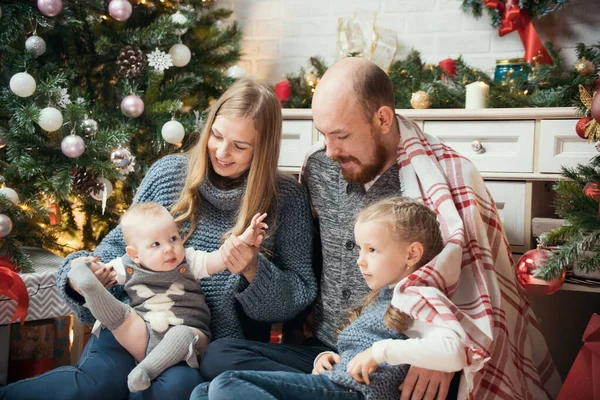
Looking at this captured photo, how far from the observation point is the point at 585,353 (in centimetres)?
175

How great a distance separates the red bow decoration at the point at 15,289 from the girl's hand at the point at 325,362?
0.86 meters

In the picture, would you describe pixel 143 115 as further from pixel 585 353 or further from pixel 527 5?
pixel 585 353

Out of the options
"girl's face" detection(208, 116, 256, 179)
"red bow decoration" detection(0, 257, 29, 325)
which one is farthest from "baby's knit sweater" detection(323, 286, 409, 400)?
"red bow decoration" detection(0, 257, 29, 325)

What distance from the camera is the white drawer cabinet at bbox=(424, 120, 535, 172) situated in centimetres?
211

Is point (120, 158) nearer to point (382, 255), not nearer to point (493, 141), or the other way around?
point (382, 255)

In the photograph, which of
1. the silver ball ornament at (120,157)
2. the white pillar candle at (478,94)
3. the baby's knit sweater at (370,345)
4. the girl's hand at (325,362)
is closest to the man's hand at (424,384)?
the baby's knit sweater at (370,345)

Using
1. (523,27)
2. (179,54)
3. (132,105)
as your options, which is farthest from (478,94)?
(132,105)

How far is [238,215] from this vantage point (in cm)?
186

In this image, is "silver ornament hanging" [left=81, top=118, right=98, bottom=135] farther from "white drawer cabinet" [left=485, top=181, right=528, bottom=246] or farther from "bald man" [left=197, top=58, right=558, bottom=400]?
"white drawer cabinet" [left=485, top=181, right=528, bottom=246]

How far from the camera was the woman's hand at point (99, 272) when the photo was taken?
65.1 inches

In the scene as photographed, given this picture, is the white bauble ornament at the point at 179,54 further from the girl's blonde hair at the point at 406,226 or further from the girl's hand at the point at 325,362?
the girl's hand at the point at 325,362

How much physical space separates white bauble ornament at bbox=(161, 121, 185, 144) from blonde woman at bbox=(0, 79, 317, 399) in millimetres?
325

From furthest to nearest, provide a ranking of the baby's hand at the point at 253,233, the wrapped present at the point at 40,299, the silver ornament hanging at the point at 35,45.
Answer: the silver ornament hanging at the point at 35,45
the wrapped present at the point at 40,299
the baby's hand at the point at 253,233

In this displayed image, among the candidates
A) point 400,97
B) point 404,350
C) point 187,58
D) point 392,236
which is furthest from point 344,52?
point 404,350
